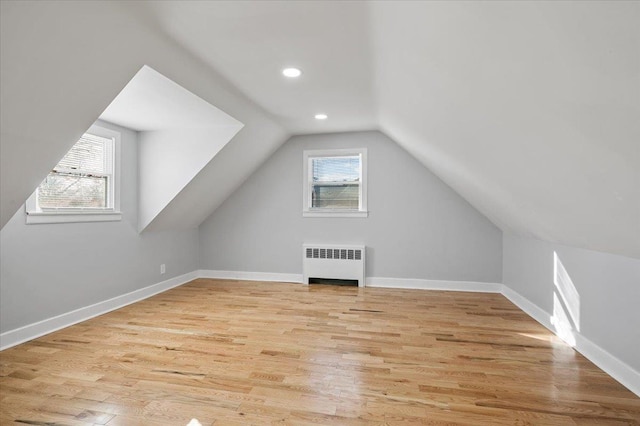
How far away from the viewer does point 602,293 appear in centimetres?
240

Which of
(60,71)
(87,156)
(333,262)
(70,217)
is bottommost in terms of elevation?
(333,262)

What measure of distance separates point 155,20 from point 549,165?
2.36 meters

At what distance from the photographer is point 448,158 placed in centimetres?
320

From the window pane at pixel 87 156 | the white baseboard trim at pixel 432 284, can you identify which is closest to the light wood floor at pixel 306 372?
the white baseboard trim at pixel 432 284

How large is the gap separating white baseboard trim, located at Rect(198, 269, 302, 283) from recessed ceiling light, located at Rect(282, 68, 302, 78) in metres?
3.20

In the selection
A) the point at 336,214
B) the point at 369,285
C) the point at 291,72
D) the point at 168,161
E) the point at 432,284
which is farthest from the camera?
the point at 336,214

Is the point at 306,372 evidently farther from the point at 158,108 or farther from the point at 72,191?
the point at 72,191

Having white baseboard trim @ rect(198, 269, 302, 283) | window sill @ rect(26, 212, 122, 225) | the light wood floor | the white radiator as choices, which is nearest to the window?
the white radiator

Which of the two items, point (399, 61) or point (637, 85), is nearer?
point (637, 85)

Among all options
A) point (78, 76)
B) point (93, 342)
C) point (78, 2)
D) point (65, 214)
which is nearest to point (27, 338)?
point (93, 342)

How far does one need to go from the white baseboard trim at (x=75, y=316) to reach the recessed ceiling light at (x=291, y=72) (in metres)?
3.13

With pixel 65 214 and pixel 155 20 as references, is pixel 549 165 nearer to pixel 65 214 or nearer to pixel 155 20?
pixel 155 20

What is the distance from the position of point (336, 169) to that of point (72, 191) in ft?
11.0

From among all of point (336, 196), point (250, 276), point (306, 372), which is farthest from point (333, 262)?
point (306, 372)
